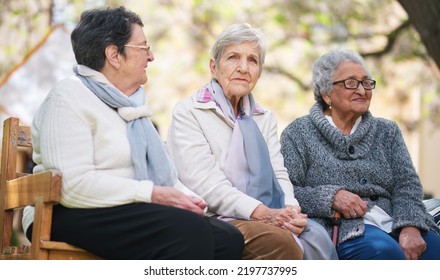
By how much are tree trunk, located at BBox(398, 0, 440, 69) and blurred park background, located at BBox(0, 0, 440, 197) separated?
576 centimetres

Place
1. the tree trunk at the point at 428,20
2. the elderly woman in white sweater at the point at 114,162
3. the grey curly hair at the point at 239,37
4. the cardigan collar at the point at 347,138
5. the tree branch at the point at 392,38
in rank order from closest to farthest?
the elderly woman in white sweater at the point at 114,162, the grey curly hair at the point at 239,37, the cardigan collar at the point at 347,138, the tree trunk at the point at 428,20, the tree branch at the point at 392,38

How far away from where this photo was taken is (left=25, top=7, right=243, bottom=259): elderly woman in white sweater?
155 inches

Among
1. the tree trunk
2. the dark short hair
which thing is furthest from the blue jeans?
the tree trunk

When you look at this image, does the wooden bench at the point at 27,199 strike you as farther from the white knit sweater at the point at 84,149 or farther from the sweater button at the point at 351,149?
the sweater button at the point at 351,149

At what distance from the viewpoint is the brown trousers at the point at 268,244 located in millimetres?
4277

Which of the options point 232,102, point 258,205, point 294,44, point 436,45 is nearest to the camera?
point 258,205

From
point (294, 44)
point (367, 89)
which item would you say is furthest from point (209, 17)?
point (367, 89)

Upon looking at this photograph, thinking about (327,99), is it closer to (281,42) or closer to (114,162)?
(114,162)

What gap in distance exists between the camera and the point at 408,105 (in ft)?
66.0

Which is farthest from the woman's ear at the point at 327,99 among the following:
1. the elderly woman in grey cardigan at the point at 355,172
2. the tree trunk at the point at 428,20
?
the tree trunk at the point at 428,20

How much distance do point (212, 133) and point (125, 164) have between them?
0.66 metres

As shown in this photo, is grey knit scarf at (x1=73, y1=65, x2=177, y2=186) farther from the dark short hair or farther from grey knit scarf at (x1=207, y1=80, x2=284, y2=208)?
grey knit scarf at (x1=207, y1=80, x2=284, y2=208)

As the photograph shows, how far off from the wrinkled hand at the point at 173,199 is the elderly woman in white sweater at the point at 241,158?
356 millimetres
